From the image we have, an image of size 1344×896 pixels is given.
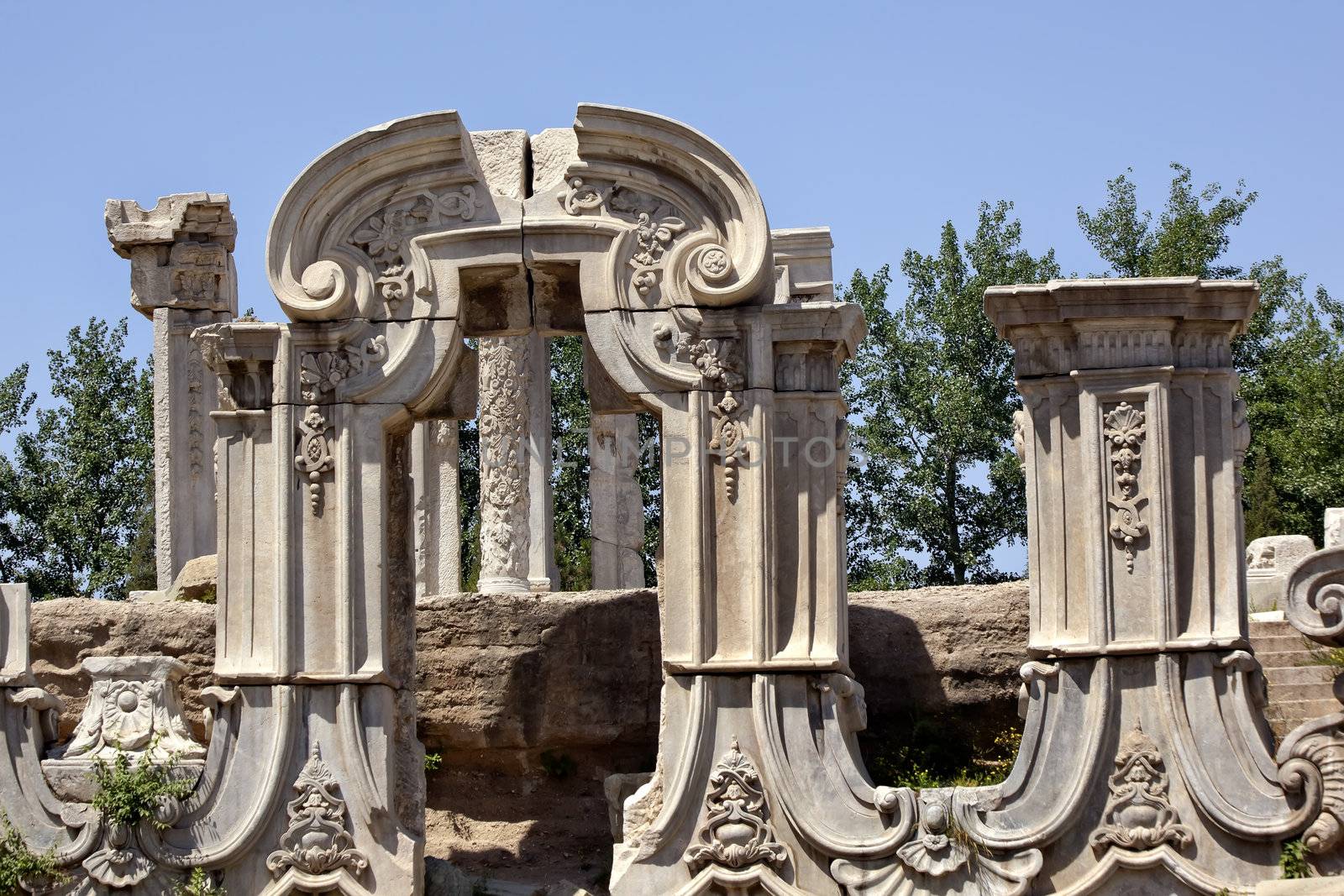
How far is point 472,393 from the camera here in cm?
1269

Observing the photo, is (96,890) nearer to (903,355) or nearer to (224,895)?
(224,895)

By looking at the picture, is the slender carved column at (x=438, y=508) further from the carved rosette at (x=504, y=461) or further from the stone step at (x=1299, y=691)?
the stone step at (x=1299, y=691)

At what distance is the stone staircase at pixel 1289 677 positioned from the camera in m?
12.5

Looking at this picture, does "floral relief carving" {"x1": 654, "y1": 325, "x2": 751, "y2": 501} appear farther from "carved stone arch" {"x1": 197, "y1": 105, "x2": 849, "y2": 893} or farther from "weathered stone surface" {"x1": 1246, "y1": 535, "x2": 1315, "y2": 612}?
"weathered stone surface" {"x1": 1246, "y1": 535, "x2": 1315, "y2": 612}

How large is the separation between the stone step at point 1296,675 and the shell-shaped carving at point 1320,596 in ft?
6.65

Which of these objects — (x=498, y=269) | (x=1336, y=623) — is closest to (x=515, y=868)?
(x=498, y=269)

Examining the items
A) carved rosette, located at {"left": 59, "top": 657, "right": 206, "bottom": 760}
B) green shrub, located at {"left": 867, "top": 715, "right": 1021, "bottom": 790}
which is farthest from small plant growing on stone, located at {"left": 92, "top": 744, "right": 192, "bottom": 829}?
green shrub, located at {"left": 867, "top": 715, "right": 1021, "bottom": 790}

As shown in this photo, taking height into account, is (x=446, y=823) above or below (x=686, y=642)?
below

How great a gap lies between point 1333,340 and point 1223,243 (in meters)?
3.01

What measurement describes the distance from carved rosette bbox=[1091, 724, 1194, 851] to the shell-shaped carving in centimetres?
105

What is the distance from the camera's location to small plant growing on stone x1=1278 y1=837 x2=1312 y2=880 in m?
10.6

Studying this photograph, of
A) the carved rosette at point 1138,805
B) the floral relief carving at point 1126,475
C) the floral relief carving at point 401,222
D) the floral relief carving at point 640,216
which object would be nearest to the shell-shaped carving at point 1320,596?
the floral relief carving at point 1126,475

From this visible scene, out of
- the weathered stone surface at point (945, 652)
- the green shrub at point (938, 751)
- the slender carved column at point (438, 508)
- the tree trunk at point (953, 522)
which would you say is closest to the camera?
the green shrub at point (938, 751)

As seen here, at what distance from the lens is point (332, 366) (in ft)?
39.8
